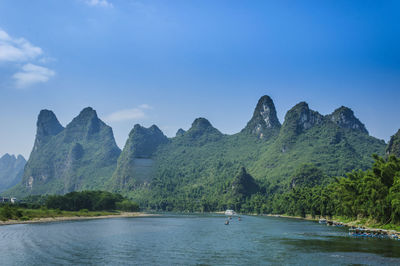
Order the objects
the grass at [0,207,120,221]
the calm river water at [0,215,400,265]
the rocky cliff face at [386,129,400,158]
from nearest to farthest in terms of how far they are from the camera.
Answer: the calm river water at [0,215,400,265]
the grass at [0,207,120,221]
the rocky cliff face at [386,129,400,158]

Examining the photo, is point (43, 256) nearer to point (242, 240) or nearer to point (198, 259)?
point (198, 259)

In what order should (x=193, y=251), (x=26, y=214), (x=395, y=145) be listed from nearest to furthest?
1. (x=193, y=251)
2. (x=26, y=214)
3. (x=395, y=145)

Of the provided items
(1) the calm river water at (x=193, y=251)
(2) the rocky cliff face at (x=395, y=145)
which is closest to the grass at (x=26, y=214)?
(1) the calm river water at (x=193, y=251)

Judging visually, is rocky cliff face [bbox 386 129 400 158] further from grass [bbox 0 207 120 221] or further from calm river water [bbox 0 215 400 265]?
grass [bbox 0 207 120 221]

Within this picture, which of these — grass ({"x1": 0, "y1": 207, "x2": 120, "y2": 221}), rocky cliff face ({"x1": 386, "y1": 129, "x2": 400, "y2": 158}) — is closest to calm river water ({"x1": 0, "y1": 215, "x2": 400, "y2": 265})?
grass ({"x1": 0, "y1": 207, "x2": 120, "y2": 221})

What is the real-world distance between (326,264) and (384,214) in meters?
41.3

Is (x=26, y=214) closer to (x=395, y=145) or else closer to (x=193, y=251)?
(x=193, y=251)

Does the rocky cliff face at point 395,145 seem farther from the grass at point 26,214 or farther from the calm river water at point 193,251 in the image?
the grass at point 26,214

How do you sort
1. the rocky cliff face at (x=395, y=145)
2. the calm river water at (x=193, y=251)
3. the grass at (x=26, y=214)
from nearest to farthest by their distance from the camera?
the calm river water at (x=193, y=251) → the grass at (x=26, y=214) → the rocky cliff face at (x=395, y=145)

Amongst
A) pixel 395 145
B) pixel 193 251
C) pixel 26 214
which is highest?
pixel 395 145

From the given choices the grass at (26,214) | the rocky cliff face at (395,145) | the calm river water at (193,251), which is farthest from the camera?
the rocky cliff face at (395,145)

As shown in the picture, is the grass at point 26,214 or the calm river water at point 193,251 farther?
the grass at point 26,214

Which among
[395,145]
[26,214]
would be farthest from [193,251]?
[395,145]

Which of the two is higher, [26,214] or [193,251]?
[26,214]
